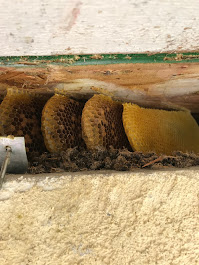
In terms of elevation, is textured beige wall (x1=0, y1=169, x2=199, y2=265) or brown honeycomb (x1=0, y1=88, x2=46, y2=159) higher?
brown honeycomb (x1=0, y1=88, x2=46, y2=159)

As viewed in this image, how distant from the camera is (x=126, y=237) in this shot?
84cm

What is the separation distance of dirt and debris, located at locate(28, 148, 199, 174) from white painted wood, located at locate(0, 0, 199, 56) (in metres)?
0.40

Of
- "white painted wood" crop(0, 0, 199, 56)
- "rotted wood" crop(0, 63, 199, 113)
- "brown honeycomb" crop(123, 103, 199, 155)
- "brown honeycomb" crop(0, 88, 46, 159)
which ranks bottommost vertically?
"brown honeycomb" crop(123, 103, 199, 155)

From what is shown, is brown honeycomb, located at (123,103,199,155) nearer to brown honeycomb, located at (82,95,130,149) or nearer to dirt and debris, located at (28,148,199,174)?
brown honeycomb, located at (82,95,130,149)

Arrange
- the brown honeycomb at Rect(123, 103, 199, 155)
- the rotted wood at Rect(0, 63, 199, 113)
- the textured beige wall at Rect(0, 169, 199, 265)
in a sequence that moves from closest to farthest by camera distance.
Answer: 1. the textured beige wall at Rect(0, 169, 199, 265)
2. the rotted wood at Rect(0, 63, 199, 113)
3. the brown honeycomb at Rect(123, 103, 199, 155)

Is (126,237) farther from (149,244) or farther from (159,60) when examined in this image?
(159,60)

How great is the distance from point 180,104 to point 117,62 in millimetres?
666

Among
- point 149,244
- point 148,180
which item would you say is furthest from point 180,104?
point 149,244

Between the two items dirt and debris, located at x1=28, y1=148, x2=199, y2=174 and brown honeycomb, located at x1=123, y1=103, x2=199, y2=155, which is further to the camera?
brown honeycomb, located at x1=123, y1=103, x2=199, y2=155

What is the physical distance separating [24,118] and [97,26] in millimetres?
633

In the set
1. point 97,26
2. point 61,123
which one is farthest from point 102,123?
point 97,26

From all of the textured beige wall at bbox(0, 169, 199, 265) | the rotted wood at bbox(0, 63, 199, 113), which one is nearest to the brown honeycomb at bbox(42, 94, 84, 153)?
the rotted wood at bbox(0, 63, 199, 113)

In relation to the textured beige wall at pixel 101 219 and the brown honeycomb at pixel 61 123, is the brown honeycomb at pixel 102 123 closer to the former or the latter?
the brown honeycomb at pixel 61 123

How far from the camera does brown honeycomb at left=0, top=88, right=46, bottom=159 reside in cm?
130
